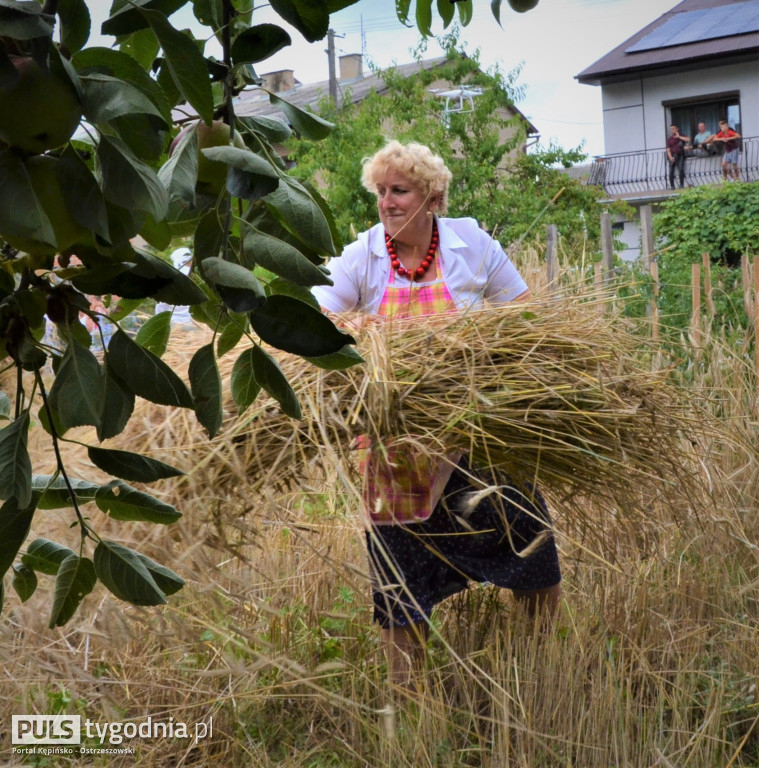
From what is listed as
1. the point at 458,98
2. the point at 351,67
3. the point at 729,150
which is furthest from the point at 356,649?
the point at 351,67

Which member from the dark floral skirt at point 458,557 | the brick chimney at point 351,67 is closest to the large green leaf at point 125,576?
the dark floral skirt at point 458,557

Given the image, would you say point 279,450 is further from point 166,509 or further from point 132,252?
point 132,252

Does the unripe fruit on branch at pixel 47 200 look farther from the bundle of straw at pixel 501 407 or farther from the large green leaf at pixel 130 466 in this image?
the bundle of straw at pixel 501 407

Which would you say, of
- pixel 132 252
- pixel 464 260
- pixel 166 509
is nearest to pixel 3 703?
pixel 464 260

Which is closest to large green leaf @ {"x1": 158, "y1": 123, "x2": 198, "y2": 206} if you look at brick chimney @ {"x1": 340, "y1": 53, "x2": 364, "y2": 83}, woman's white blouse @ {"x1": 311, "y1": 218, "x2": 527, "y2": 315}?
woman's white blouse @ {"x1": 311, "y1": 218, "x2": 527, "y2": 315}

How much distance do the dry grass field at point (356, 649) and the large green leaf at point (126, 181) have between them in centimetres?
112

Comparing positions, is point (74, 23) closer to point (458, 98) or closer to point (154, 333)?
point (154, 333)

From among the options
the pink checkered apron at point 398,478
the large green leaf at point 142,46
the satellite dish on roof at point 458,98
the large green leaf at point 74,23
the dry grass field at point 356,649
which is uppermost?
the satellite dish on roof at point 458,98

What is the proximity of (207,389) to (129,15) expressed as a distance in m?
0.18

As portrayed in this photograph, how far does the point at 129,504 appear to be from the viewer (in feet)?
1.83

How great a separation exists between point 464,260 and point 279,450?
81 centimetres

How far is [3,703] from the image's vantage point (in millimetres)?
2078

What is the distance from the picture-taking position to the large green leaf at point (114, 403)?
1.55 feet

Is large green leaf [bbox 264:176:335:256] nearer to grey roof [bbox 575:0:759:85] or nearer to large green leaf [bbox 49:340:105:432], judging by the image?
large green leaf [bbox 49:340:105:432]
